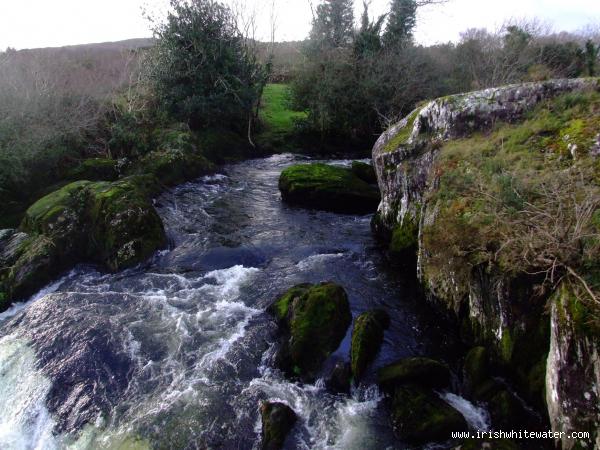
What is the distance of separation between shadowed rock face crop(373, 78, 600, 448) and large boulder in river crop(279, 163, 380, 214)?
2.37 metres

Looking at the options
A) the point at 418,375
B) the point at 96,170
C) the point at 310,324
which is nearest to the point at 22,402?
the point at 310,324

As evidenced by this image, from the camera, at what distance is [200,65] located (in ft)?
79.9

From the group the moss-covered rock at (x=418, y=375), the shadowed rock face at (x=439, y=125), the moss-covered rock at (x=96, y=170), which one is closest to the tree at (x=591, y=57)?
the shadowed rock face at (x=439, y=125)

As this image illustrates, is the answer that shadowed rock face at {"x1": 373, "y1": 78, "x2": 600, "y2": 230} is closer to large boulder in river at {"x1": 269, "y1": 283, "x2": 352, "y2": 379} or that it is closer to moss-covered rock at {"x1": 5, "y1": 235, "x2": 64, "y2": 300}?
large boulder in river at {"x1": 269, "y1": 283, "x2": 352, "y2": 379}

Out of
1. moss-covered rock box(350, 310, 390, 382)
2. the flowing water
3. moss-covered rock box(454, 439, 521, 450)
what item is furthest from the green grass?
moss-covered rock box(454, 439, 521, 450)

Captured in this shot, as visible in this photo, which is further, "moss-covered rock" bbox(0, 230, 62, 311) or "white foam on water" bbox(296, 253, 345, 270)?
"white foam on water" bbox(296, 253, 345, 270)

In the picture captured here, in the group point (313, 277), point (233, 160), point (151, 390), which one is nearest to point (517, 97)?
point (313, 277)

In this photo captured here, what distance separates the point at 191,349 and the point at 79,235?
6949 millimetres

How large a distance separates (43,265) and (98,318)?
11.8 feet

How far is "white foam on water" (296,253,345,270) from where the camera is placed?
42.1 ft

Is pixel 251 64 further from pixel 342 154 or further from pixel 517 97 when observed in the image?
pixel 517 97

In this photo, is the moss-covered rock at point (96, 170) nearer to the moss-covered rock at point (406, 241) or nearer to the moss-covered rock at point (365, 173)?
the moss-covered rock at point (365, 173)

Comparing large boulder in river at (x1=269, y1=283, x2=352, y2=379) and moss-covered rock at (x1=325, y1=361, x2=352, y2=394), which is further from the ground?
Result: large boulder in river at (x1=269, y1=283, x2=352, y2=379)

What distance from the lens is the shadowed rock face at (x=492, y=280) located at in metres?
5.96
